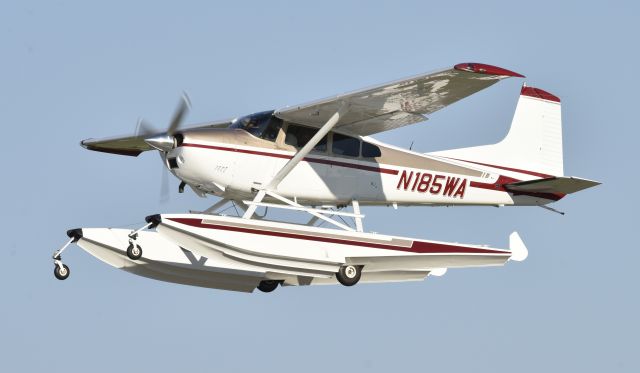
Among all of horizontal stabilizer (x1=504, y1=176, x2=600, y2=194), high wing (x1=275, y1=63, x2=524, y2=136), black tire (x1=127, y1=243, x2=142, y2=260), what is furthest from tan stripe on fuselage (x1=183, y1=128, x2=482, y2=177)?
black tire (x1=127, y1=243, x2=142, y2=260)

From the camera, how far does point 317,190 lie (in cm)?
1970

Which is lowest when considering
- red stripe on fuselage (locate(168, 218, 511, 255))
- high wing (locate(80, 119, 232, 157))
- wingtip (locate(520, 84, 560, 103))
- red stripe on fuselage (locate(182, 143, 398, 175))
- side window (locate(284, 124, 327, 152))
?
red stripe on fuselage (locate(168, 218, 511, 255))

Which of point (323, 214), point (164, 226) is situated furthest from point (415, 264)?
point (164, 226)

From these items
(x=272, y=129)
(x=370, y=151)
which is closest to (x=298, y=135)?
(x=272, y=129)

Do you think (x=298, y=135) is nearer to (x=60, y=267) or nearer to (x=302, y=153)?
(x=302, y=153)

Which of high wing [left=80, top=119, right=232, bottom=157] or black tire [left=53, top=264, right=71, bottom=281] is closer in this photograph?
black tire [left=53, top=264, right=71, bottom=281]

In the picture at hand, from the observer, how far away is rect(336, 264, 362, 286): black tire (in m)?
19.2

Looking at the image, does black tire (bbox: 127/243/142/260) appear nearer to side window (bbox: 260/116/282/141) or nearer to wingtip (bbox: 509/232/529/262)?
side window (bbox: 260/116/282/141)

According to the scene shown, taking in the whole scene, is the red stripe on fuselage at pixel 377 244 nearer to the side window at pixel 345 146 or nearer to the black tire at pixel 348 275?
the black tire at pixel 348 275

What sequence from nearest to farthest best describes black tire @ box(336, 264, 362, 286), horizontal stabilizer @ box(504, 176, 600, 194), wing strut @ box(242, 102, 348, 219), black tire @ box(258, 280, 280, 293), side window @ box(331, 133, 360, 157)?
wing strut @ box(242, 102, 348, 219) < black tire @ box(336, 264, 362, 286) < side window @ box(331, 133, 360, 157) < horizontal stabilizer @ box(504, 176, 600, 194) < black tire @ box(258, 280, 280, 293)

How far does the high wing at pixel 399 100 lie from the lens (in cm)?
1747

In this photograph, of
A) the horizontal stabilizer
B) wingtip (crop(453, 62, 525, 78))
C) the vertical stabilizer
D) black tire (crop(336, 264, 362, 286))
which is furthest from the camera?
the vertical stabilizer

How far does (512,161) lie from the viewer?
21578mm

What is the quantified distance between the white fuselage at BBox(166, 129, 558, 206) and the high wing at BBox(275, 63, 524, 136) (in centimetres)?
43
